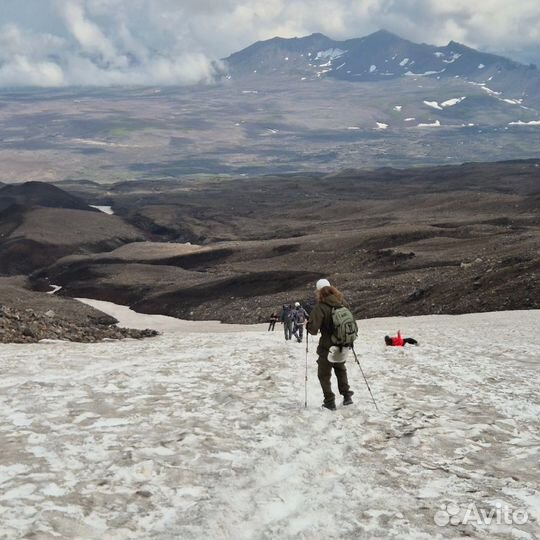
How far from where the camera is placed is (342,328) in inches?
520

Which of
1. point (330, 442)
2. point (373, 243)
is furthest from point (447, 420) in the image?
point (373, 243)

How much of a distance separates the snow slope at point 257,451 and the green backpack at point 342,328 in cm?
153

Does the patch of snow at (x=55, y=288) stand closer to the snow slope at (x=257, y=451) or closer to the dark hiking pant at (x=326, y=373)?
the snow slope at (x=257, y=451)

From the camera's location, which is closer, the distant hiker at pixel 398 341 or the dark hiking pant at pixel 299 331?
the distant hiker at pixel 398 341

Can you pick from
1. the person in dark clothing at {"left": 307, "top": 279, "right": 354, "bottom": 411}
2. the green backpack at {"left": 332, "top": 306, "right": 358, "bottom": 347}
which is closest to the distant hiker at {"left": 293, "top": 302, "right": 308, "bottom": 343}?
the person in dark clothing at {"left": 307, "top": 279, "right": 354, "bottom": 411}

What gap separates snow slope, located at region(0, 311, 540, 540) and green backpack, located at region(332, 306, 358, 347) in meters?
1.53

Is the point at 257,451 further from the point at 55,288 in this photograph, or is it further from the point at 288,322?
the point at 55,288

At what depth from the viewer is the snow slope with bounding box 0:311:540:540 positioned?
8648mm

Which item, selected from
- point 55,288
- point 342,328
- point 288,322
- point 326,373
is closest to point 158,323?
point 288,322

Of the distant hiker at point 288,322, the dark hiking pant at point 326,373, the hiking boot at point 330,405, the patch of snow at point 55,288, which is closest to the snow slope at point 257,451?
the hiking boot at point 330,405

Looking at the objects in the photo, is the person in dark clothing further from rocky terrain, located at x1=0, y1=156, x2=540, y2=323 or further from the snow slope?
rocky terrain, located at x1=0, y1=156, x2=540, y2=323

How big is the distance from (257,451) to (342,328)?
10.6ft

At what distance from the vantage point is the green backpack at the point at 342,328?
520 inches

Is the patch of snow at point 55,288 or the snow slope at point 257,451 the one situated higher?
the patch of snow at point 55,288
